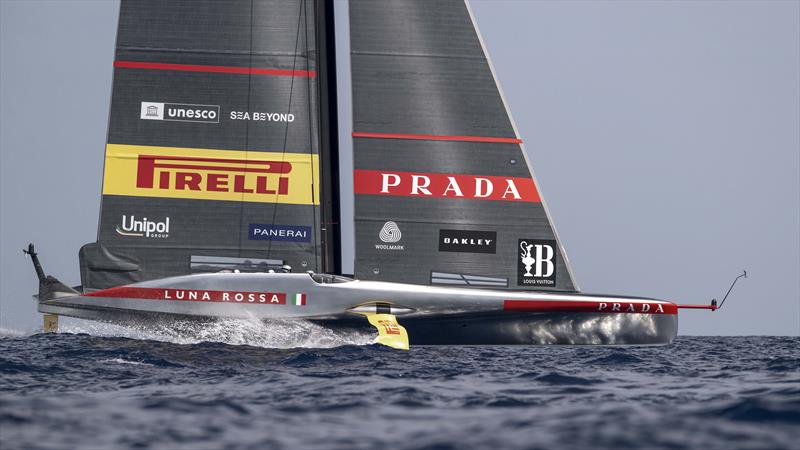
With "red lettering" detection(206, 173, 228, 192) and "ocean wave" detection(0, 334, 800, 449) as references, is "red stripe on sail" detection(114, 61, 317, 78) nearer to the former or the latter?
"red lettering" detection(206, 173, 228, 192)

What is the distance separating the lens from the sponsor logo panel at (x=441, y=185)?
52.4 ft

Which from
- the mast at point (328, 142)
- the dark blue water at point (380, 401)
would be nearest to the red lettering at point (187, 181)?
the mast at point (328, 142)

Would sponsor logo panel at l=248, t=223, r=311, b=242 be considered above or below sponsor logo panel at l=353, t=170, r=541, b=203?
below

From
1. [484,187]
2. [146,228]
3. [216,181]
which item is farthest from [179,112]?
[484,187]

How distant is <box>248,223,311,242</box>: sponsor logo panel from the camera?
53.5 feet

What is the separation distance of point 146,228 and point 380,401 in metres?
9.09

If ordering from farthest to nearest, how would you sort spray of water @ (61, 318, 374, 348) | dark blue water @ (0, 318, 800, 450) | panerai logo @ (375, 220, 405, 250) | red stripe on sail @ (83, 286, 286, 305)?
1. panerai logo @ (375, 220, 405, 250)
2. red stripe on sail @ (83, 286, 286, 305)
3. spray of water @ (61, 318, 374, 348)
4. dark blue water @ (0, 318, 800, 450)

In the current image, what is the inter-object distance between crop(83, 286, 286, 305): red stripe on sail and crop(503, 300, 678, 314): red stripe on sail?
3.42 meters

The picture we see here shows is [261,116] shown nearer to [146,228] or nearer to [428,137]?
[146,228]

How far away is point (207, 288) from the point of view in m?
15.2

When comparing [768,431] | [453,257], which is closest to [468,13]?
[453,257]

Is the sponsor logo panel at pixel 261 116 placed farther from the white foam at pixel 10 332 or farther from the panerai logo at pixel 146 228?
the white foam at pixel 10 332

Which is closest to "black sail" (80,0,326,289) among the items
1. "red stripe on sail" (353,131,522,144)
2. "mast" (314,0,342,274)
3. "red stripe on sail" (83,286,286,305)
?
"mast" (314,0,342,274)

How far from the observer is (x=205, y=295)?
15.2 metres
